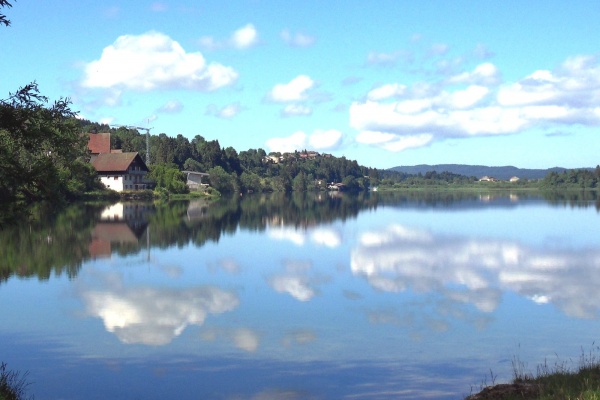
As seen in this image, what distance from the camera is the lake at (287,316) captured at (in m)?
10.0

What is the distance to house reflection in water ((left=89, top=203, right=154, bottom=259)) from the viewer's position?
27.1 m

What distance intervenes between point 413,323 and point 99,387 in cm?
675

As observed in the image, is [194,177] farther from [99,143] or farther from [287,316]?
[287,316]

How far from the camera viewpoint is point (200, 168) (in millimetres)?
120062

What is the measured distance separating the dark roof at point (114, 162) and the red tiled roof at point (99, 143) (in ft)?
21.4

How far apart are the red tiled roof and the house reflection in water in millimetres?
41949

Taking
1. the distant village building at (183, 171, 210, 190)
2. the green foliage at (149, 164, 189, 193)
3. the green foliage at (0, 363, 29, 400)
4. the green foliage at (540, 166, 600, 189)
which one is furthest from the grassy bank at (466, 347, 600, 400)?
the green foliage at (540, 166, 600, 189)

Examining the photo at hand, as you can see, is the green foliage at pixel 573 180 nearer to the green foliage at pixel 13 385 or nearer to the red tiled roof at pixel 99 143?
the red tiled roof at pixel 99 143

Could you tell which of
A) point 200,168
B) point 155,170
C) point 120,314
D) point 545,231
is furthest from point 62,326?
point 200,168

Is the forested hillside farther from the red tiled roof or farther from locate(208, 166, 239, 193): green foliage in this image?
the red tiled roof

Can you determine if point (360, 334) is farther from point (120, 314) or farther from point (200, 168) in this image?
point (200, 168)

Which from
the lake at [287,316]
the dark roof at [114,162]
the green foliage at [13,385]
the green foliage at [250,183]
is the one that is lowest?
the lake at [287,316]

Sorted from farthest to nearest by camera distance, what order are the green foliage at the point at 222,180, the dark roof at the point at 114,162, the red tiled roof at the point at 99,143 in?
the green foliage at the point at 222,180
the red tiled roof at the point at 99,143
the dark roof at the point at 114,162

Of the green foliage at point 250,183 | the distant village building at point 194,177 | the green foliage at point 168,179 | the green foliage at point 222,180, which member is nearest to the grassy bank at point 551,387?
the green foliage at point 168,179
